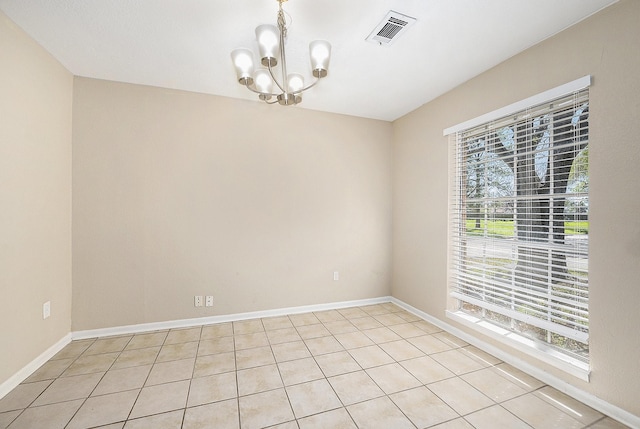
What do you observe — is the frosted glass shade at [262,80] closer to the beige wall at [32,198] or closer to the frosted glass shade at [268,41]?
the frosted glass shade at [268,41]

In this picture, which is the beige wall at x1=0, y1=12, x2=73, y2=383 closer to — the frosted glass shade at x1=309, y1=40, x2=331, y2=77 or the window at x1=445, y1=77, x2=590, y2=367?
the frosted glass shade at x1=309, y1=40, x2=331, y2=77

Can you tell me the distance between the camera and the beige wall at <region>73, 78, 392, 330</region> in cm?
279

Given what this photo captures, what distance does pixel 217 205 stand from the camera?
317cm

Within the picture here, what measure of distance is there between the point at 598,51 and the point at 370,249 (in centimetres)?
286

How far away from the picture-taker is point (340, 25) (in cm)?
199

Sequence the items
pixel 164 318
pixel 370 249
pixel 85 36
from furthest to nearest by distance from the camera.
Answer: pixel 370 249 < pixel 164 318 < pixel 85 36

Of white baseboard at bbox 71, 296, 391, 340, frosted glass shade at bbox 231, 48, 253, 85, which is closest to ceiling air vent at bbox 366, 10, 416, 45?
frosted glass shade at bbox 231, 48, 253, 85

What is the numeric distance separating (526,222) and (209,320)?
3.33 meters

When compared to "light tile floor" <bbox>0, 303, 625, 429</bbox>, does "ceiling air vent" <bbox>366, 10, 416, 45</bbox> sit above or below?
above

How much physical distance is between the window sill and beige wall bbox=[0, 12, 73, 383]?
3797mm

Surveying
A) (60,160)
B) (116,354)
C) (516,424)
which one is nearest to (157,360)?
(116,354)

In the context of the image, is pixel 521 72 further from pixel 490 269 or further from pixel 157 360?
pixel 157 360

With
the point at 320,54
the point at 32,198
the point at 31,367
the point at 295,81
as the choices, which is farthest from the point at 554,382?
the point at 32,198

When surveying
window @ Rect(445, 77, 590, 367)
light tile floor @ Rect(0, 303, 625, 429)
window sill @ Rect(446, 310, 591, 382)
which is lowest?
light tile floor @ Rect(0, 303, 625, 429)
